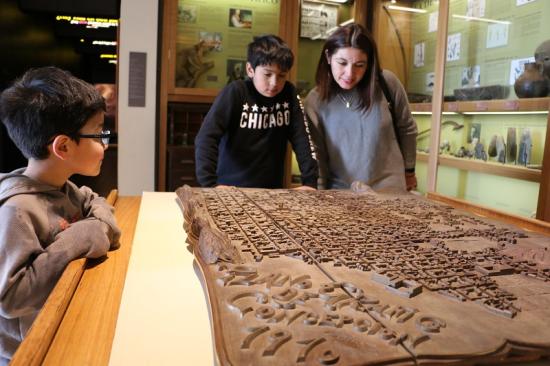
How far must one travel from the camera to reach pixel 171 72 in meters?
3.74

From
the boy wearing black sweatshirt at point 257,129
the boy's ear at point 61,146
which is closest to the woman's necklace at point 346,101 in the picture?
the boy wearing black sweatshirt at point 257,129

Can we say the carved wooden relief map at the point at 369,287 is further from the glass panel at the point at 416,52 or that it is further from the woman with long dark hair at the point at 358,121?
the glass panel at the point at 416,52

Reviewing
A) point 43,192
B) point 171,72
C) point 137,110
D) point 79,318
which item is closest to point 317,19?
point 171,72

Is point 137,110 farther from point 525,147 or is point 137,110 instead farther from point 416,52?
point 525,147

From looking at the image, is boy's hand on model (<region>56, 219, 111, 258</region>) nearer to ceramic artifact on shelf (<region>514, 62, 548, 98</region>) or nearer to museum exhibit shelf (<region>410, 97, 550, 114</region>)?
museum exhibit shelf (<region>410, 97, 550, 114</region>)

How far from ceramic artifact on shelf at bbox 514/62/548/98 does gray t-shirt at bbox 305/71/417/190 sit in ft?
3.33

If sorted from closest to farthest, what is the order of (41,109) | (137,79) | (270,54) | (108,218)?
(41,109)
(108,218)
(270,54)
(137,79)

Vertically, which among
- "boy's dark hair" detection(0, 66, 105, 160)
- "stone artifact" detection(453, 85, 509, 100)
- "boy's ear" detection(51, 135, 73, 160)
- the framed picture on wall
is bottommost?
"boy's ear" detection(51, 135, 73, 160)

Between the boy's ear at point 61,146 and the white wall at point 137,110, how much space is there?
106 inches

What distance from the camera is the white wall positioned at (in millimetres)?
3607

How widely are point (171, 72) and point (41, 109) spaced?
2.76 m

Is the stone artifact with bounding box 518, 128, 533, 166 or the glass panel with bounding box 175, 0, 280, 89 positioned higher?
the glass panel with bounding box 175, 0, 280, 89

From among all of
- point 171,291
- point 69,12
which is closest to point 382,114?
point 171,291

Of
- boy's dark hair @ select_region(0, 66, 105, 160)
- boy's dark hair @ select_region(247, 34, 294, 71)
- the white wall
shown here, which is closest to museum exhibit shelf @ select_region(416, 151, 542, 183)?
boy's dark hair @ select_region(247, 34, 294, 71)
